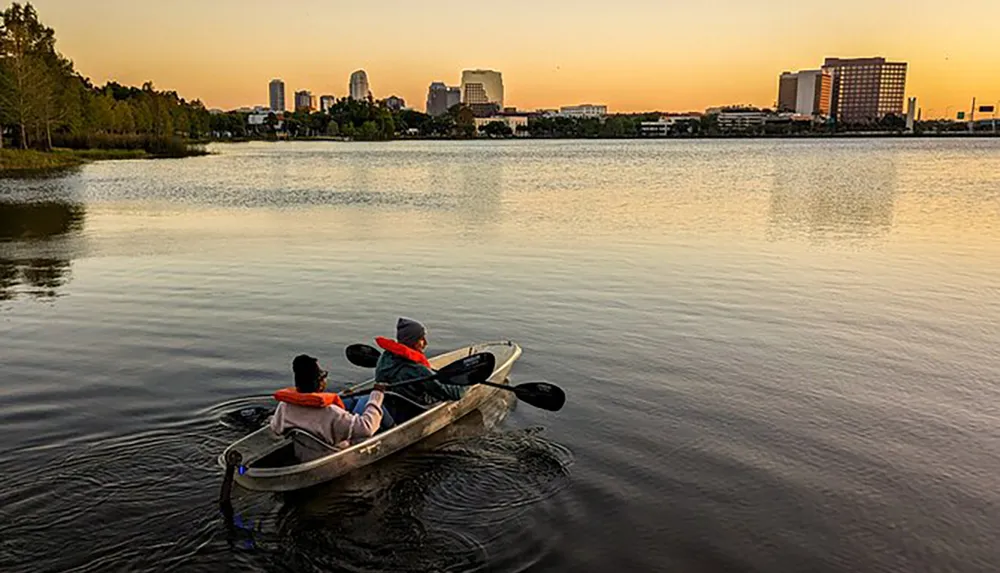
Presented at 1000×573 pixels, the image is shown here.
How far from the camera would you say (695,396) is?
12211mm

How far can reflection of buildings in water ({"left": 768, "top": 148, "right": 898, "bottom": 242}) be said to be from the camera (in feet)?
97.5

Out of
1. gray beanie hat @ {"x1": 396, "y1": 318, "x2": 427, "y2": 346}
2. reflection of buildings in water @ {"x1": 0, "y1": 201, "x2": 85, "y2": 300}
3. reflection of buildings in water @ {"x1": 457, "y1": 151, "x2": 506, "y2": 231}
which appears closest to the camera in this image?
gray beanie hat @ {"x1": 396, "y1": 318, "x2": 427, "y2": 346}

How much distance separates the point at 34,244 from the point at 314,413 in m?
21.6

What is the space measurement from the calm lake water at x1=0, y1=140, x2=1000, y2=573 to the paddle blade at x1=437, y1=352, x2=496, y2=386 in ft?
2.50

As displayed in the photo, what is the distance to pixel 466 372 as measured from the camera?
10859mm

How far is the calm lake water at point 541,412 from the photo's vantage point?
805 centimetres

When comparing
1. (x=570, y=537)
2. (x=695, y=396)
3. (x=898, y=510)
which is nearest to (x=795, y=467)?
(x=898, y=510)

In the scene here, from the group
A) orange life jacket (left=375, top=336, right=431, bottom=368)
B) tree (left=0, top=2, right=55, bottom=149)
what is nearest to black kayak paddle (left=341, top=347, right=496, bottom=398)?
orange life jacket (left=375, top=336, right=431, bottom=368)

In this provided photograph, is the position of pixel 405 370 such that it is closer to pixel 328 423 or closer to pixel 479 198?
pixel 328 423

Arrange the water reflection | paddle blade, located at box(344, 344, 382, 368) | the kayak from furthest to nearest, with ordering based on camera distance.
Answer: the water reflection
paddle blade, located at box(344, 344, 382, 368)
the kayak

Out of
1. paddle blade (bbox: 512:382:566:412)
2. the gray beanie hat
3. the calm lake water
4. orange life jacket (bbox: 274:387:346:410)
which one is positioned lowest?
the calm lake water

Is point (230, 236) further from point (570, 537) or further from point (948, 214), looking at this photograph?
point (948, 214)

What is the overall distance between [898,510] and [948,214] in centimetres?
3061

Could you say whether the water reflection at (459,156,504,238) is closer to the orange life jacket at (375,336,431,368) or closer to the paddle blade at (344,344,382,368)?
the paddle blade at (344,344,382,368)
